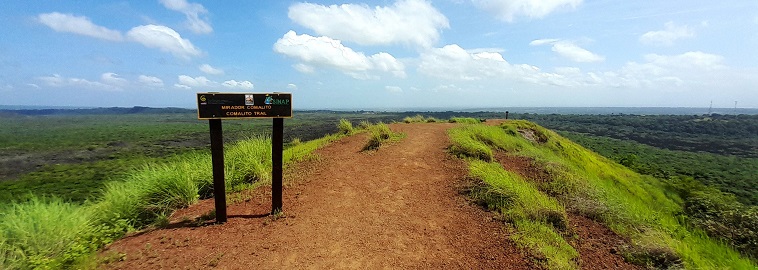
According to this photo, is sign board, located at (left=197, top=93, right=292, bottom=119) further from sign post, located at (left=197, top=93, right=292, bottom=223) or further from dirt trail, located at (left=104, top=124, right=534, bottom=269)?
dirt trail, located at (left=104, top=124, right=534, bottom=269)

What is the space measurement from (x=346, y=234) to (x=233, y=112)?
263 cm

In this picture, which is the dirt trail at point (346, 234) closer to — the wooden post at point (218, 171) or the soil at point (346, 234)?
the soil at point (346, 234)

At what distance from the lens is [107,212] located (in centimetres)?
614

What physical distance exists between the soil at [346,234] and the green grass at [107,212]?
40cm

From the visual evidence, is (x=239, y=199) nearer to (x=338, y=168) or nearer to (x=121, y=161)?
(x=338, y=168)

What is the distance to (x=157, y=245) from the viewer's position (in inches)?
201

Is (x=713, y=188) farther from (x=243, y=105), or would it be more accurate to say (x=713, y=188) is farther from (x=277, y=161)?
(x=243, y=105)

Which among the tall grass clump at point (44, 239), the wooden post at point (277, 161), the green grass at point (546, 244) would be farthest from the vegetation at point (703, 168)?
the tall grass clump at point (44, 239)

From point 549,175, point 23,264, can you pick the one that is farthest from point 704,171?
point 23,264

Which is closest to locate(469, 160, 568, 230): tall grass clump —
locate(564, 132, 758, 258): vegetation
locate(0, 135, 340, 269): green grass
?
locate(564, 132, 758, 258): vegetation

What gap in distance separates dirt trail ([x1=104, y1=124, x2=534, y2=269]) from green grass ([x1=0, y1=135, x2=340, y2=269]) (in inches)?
17.3

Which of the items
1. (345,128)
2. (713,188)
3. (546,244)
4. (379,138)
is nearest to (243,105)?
(546,244)

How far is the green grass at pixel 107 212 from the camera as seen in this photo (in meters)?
4.59

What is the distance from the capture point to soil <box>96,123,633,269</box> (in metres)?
4.64
